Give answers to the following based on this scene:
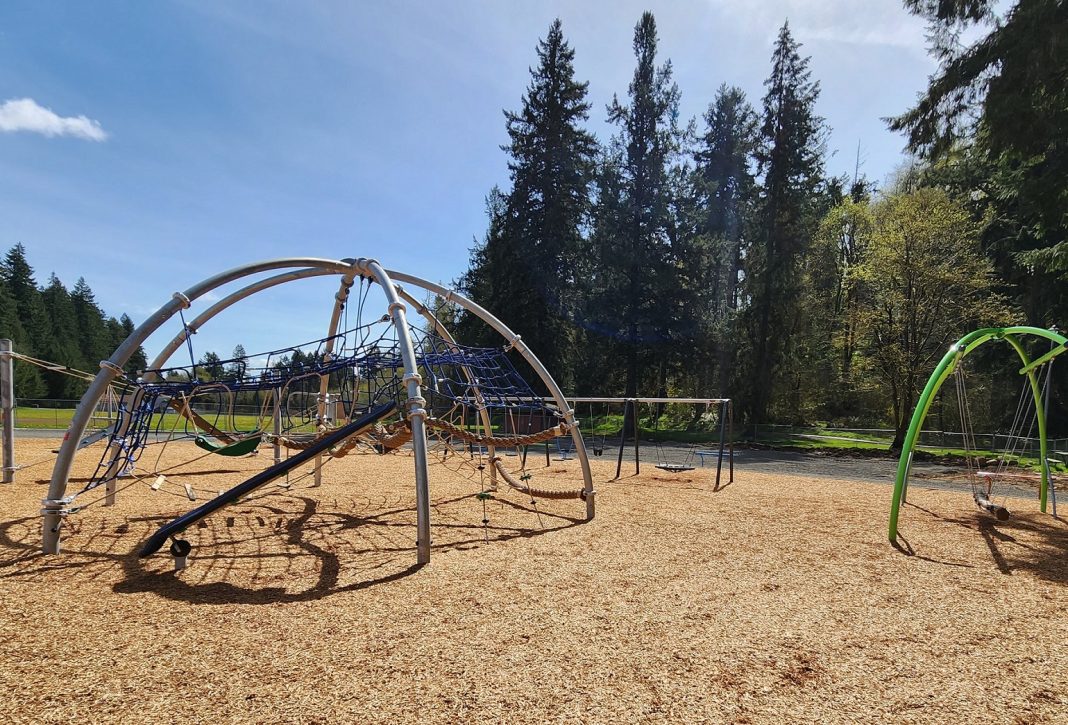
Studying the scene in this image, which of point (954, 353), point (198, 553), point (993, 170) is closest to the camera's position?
point (198, 553)

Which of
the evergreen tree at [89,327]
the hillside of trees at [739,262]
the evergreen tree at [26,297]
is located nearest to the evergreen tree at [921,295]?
the hillside of trees at [739,262]

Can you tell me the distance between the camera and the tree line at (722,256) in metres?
23.8

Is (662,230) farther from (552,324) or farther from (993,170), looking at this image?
(993,170)

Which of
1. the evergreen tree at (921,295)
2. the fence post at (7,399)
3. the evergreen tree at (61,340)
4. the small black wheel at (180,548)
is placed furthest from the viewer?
the evergreen tree at (61,340)

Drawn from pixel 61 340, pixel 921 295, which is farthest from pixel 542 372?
pixel 61 340

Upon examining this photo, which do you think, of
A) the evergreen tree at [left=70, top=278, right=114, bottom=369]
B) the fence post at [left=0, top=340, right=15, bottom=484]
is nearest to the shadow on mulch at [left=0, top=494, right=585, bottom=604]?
the fence post at [left=0, top=340, right=15, bottom=484]

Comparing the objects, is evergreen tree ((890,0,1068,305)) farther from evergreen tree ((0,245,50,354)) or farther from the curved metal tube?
evergreen tree ((0,245,50,354))

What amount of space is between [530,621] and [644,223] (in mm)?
28528

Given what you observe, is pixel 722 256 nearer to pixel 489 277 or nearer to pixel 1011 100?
pixel 489 277

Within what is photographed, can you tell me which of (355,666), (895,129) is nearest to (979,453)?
(895,129)

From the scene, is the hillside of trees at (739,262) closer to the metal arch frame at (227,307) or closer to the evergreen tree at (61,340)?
the metal arch frame at (227,307)

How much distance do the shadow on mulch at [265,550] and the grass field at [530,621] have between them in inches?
1.5

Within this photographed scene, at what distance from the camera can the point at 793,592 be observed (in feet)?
15.5

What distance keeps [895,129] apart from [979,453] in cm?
1192
